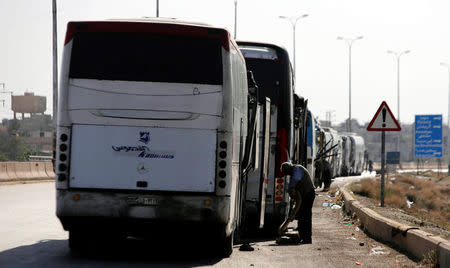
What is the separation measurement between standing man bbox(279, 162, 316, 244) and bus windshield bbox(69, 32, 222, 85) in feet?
12.1

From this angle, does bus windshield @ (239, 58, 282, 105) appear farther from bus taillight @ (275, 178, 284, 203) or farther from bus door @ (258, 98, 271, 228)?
bus taillight @ (275, 178, 284, 203)

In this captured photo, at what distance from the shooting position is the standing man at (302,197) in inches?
571

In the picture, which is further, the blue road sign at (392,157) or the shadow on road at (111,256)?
the blue road sign at (392,157)

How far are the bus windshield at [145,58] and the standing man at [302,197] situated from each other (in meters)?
3.68

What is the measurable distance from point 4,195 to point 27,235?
12.6 meters

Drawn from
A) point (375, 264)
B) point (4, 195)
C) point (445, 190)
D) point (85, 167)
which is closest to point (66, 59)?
point (85, 167)

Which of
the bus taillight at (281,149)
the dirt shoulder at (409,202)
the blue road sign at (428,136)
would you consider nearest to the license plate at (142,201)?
the bus taillight at (281,149)

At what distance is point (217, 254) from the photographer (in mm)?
12055

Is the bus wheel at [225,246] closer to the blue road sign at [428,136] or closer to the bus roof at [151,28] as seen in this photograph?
the bus roof at [151,28]

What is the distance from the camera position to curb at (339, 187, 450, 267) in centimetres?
1070

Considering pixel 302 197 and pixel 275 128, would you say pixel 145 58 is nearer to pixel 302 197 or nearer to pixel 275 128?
pixel 302 197

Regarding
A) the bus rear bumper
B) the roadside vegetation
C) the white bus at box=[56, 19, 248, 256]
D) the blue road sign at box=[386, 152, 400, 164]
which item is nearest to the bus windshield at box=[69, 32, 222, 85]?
the white bus at box=[56, 19, 248, 256]

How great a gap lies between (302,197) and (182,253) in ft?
9.19

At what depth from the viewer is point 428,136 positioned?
5816 cm
